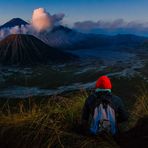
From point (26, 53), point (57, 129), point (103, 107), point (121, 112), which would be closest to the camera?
point (57, 129)

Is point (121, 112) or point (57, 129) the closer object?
point (57, 129)

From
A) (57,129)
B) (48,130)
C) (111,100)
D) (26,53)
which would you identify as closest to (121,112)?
(111,100)

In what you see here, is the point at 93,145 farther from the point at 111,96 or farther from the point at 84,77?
the point at 84,77

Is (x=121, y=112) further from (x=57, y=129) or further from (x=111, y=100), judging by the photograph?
(x=57, y=129)

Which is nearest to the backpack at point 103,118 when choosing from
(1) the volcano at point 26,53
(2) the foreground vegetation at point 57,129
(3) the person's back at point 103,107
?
(3) the person's back at point 103,107

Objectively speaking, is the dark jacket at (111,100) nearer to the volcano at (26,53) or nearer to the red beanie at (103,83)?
the red beanie at (103,83)

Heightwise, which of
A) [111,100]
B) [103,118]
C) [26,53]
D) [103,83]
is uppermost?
[103,83]
